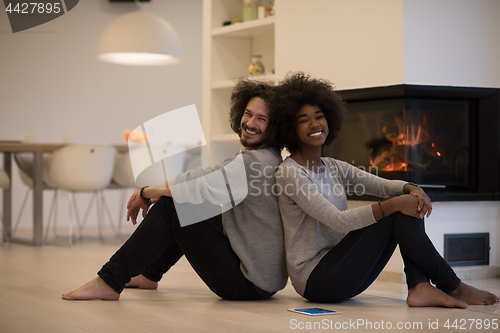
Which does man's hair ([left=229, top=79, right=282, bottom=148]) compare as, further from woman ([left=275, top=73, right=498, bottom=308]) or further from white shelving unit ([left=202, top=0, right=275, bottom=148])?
white shelving unit ([left=202, top=0, right=275, bottom=148])

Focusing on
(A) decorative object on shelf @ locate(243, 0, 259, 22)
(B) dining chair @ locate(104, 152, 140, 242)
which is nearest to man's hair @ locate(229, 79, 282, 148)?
(A) decorative object on shelf @ locate(243, 0, 259, 22)

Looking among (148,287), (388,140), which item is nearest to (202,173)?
(148,287)

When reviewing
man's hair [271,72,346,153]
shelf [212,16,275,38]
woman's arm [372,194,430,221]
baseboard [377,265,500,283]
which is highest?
shelf [212,16,275,38]

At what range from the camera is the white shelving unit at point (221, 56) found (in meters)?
4.39

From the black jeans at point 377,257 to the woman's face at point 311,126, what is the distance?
1.22 feet

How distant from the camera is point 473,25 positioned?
3.28 m

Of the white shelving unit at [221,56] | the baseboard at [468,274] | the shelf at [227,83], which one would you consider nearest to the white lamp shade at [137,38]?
the white shelving unit at [221,56]

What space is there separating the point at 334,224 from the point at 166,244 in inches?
25.1

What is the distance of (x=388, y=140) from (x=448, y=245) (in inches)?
25.8

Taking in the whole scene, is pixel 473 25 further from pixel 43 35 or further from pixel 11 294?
pixel 43 35

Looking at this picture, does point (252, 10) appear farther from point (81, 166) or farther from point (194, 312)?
point (194, 312)

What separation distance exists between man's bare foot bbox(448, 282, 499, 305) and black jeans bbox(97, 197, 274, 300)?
80 centimetres

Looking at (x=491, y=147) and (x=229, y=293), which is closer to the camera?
(x=229, y=293)

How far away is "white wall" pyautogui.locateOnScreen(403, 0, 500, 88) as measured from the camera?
10.2ft
